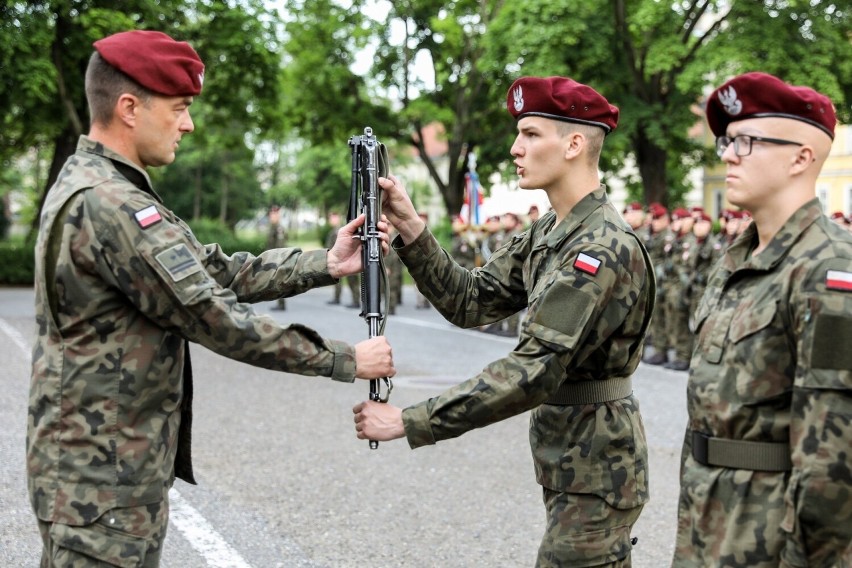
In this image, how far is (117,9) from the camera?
24109 millimetres

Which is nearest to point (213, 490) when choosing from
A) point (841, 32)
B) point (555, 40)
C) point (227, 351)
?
point (227, 351)

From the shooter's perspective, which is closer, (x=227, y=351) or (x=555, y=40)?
(x=227, y=351)

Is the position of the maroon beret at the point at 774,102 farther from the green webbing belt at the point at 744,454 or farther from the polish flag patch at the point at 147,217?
the polish flag patch at the point at 147,217

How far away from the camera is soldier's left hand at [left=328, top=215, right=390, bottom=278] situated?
3.90 metres

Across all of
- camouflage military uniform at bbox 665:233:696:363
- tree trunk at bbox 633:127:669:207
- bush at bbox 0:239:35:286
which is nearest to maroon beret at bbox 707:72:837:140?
camouflage military uniform at bbox 665:233:696:363

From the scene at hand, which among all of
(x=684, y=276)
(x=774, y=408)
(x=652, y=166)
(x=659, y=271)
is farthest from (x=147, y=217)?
(x=652, y=166)

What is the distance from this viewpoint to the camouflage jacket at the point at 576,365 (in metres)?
3.20

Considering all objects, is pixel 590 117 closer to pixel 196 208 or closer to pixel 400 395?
pixel 400 395

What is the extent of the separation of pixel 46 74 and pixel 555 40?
38.8 ft

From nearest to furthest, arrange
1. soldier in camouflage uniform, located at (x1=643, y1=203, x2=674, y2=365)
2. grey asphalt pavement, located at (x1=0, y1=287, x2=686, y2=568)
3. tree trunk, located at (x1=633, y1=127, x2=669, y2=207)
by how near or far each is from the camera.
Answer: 1. grey asphalt pavement, located at (x1=0, y1=287, x2=686, y2=568)
2. soldier in camouflage uniform, located at (x1=643, y1=203, x2=674, y2=365)
3. tree trunk, located at (x1=633, y1=127, x2=669, y2=207)

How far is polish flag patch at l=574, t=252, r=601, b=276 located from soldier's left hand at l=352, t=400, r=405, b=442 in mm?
706

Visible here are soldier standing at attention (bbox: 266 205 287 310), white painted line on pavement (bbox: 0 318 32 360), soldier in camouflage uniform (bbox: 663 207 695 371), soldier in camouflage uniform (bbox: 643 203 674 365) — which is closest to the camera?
white painted line on pavement (bbox: 0 318 32 360)

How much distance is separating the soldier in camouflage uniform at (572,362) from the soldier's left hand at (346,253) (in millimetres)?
617

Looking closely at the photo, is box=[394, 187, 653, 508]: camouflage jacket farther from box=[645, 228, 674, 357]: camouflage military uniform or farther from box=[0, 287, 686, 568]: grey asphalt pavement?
box=[645, 228, 674, 357]: camouflage military uniform
